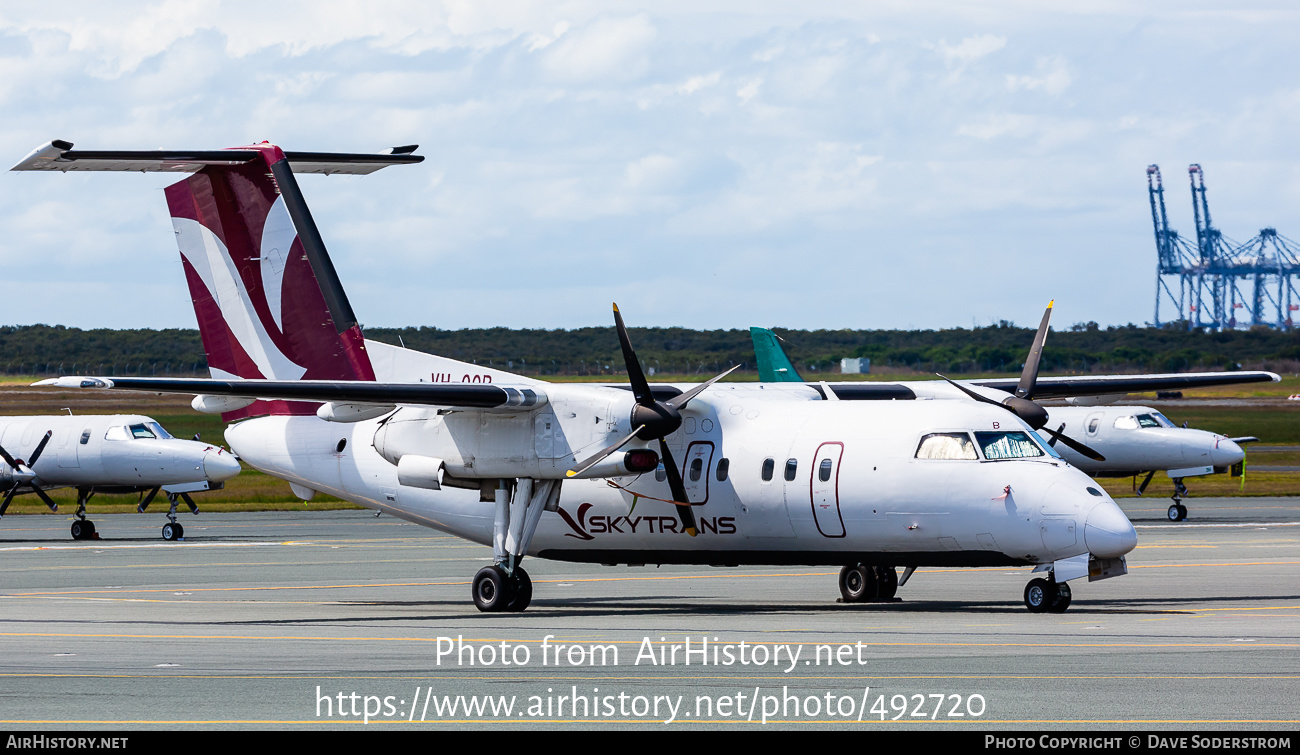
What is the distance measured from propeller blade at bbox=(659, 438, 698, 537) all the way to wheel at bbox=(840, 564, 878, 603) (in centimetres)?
244

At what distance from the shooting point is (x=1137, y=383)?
24.4 meters

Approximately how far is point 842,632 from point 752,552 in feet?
12.5

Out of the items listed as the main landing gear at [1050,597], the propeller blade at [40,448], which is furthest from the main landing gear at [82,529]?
the main landing gear at [1050,597]

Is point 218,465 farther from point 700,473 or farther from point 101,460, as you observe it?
point 700,473

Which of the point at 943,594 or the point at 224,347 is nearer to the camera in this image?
the point at 943,594

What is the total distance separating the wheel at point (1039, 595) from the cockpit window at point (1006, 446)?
5.18ft

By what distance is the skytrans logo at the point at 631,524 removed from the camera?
21.0m

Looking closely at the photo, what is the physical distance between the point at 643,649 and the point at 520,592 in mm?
5545

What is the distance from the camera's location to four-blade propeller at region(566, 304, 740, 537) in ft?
66.3

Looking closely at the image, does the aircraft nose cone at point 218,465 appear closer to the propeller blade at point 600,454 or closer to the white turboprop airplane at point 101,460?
the white turboprop airplane at point 101,460

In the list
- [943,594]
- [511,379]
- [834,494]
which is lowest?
[943,594]

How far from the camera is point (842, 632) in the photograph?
679 inches
